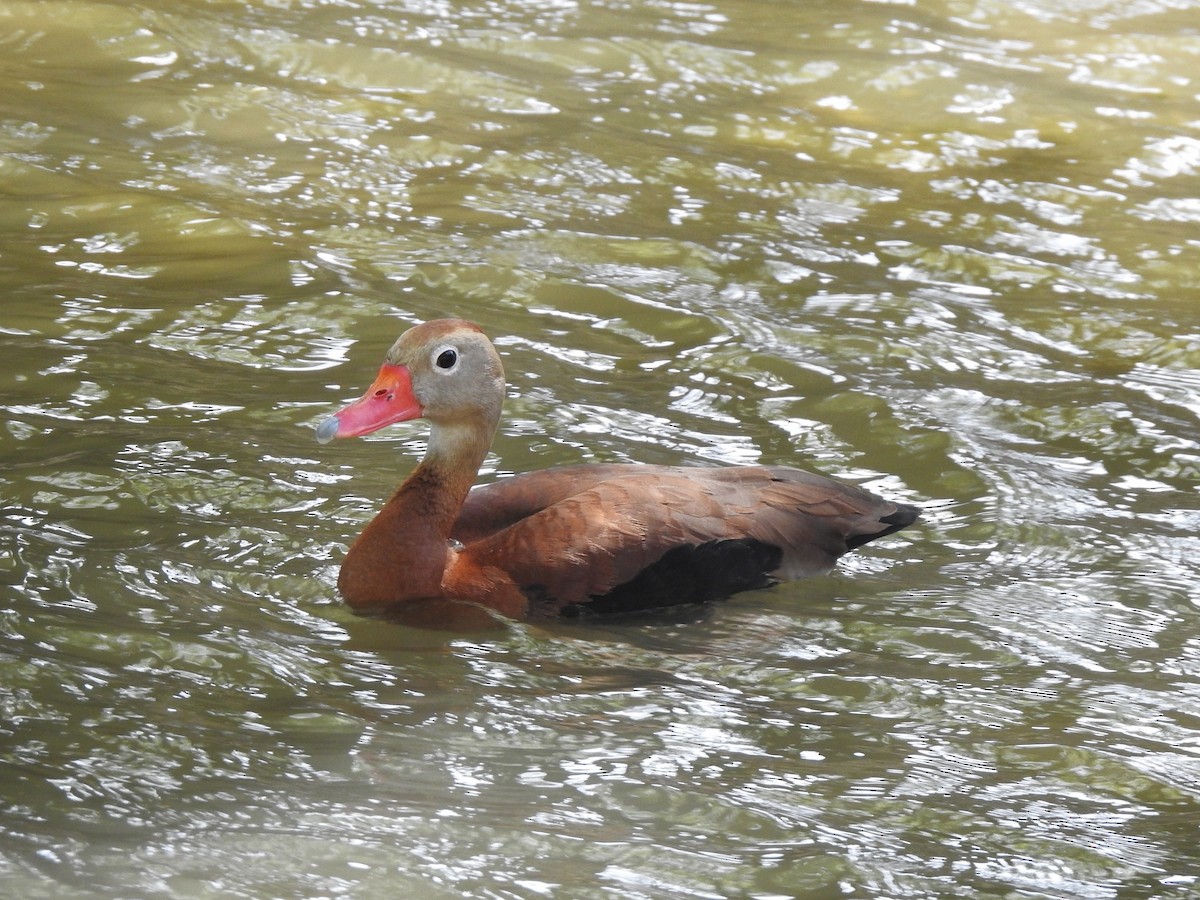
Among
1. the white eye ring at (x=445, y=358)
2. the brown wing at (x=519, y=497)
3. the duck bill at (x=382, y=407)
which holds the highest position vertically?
the white eye ring at (x=445, y=358)

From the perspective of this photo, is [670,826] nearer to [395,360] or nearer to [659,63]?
[395,360]

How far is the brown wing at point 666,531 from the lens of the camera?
17.3 ft

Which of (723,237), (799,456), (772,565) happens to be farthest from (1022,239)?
(772,565)

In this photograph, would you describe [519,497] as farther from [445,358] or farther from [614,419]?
[614,419]

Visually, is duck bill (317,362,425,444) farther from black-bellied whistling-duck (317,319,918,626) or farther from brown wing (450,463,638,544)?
brown wing (450,463,638,544)

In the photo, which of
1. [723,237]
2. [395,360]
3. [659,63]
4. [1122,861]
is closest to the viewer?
[1122,861]

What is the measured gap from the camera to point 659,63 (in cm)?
1070

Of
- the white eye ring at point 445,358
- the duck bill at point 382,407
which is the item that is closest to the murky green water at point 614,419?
the duck bill at point 382,407

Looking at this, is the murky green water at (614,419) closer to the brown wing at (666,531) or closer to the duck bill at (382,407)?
the brown wing at (666,531)

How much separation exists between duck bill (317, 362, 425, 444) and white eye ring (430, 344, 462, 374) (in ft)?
0.31

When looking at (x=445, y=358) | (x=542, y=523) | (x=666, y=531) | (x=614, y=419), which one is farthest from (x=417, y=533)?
(x=614, y=419)

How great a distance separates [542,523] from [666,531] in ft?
1.26

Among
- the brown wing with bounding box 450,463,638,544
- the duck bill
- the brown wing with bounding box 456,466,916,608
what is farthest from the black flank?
the duck bill

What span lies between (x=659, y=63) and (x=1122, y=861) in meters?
7.48
